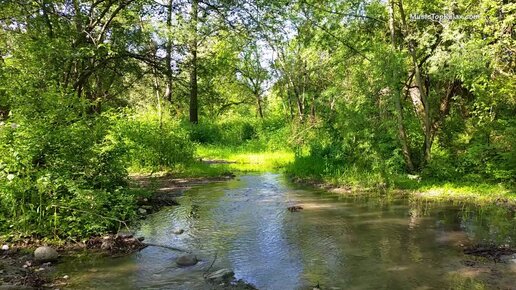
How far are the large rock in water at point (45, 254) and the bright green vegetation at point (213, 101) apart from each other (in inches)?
27.6

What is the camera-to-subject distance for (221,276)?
17.5 feet

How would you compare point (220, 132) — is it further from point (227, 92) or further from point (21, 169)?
point (21, 169)

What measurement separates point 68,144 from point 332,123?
8545 mm

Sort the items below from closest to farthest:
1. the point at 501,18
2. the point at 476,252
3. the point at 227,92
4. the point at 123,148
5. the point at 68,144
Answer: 1. the point at 476,252
2. the point at 68,144
3. the point at 123,148
4. the point at 501,18
5. the point at 227,92

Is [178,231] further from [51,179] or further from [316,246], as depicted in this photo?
[316,246]

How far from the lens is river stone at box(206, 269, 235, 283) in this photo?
5.26m

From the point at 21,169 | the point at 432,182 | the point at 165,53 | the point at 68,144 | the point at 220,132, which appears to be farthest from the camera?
the point at 220,132

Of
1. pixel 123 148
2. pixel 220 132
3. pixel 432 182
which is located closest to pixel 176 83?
pixel 123 148

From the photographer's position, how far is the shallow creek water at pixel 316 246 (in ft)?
17.3

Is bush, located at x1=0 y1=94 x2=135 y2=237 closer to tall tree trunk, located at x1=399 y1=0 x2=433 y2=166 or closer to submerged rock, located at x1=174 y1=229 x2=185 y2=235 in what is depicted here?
submerged rock, located at x1=174 y1=229 x2=185 y2=235

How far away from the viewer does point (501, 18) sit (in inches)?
410

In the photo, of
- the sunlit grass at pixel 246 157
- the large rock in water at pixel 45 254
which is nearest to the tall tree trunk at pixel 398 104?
the sunlit grass at pixel 246 157

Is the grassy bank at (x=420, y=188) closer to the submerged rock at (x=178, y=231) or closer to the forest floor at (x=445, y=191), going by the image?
Result: the forest floor at (x=445, y=191)

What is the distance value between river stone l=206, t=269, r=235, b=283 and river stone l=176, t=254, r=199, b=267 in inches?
21.4
